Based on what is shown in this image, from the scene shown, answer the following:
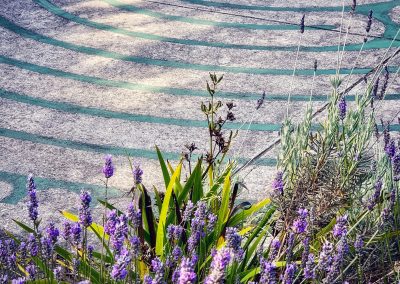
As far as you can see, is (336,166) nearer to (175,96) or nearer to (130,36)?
(175,96)

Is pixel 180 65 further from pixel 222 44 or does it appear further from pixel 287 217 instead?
pixel 287 217

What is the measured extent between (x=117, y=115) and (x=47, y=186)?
41.1 inches

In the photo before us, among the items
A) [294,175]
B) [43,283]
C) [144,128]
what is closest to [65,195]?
[144,128]

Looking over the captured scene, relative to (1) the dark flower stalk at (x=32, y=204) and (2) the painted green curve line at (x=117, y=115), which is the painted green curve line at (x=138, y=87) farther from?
(1) the dark flower stalk at (x=32, y=204)

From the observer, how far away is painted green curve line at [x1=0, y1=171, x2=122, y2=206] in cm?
446

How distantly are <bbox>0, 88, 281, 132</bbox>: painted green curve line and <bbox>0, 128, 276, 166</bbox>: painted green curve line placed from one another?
0.43 meters

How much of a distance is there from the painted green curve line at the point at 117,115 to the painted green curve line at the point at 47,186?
931mm

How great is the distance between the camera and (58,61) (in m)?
6.27

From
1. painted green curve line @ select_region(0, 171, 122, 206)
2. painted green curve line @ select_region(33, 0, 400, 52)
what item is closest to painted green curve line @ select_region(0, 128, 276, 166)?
painted green curve line @ select_region(0, 171, 122, 206)

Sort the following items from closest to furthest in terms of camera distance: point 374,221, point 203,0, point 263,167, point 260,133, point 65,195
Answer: point 374,221 < point 65,195 < point 263,167 < point 260,133 < point 203,0

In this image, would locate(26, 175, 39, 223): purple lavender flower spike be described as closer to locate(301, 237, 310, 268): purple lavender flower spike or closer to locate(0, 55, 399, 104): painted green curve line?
locate(301, 237, 310, 268): purple lavender flower spike

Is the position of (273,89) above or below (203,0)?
below

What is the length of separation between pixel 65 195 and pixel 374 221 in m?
1.80

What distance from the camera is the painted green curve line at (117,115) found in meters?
5.32
